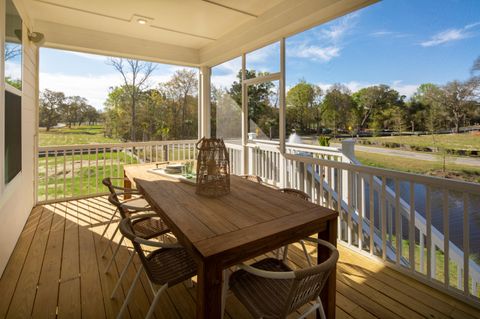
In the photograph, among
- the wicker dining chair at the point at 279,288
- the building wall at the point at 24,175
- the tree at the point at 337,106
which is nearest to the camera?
the wicker dining chair at the point at 279,288

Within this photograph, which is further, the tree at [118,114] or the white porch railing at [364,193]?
the tree at [118,114]

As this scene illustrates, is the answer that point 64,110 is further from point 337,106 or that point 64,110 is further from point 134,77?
point 337,106

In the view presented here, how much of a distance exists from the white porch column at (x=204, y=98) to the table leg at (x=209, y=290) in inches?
192

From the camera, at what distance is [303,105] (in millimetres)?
3785

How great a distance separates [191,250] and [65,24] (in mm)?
4661

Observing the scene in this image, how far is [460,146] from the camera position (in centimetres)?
229

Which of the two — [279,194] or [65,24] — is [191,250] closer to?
[279,194]

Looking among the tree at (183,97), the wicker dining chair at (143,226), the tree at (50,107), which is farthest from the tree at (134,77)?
the wicker dining chair at (143,226)

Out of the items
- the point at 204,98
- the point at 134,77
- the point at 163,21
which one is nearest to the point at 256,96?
the point at 204,98

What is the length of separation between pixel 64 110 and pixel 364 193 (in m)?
5.14

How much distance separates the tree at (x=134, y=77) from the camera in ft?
18.0

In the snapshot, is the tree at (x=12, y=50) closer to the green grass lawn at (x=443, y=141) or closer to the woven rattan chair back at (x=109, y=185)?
the woven rattan chair back at (x=109, y=185)

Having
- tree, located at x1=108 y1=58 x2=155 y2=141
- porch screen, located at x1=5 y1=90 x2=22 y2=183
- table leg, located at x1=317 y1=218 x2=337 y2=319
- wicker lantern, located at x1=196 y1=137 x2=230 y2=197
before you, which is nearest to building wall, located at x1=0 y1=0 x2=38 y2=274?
porch screen, located at x1=5 y1=90 x2=22 y2=183

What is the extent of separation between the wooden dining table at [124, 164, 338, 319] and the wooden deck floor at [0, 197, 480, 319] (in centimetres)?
59
